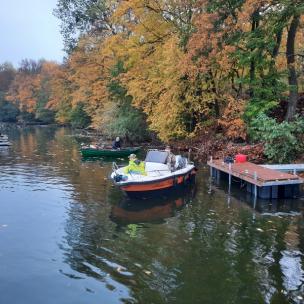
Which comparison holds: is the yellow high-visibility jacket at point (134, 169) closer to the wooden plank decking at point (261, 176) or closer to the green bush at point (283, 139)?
the wooden plank decking at point (261, 176)

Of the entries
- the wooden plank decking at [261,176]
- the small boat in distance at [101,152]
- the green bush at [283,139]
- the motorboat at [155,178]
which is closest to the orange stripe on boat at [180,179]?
the motorboat at [155,178]

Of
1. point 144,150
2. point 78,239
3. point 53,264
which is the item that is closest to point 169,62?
point 144,150

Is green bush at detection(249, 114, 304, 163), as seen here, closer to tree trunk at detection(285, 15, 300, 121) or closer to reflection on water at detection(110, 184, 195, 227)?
tree trunk at detection(285, 15, 300, 121)

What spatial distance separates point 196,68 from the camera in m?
28.4

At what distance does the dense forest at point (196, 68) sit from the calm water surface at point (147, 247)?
794 cm

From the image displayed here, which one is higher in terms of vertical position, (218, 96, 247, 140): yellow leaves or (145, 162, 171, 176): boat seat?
(218, 96, 247, 140): yellow leaves

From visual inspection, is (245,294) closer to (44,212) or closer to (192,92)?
(44,212)

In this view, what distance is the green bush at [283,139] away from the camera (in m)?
21.1

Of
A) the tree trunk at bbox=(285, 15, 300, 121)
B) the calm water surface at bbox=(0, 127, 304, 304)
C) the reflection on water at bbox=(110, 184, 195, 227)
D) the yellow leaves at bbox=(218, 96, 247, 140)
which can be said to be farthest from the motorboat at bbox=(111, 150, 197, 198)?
the tree trunk at bbox=(285, 15, 300, 121)

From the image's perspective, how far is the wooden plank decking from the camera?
56.9ft

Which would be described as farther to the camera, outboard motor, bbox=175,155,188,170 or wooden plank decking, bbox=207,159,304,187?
outboard motor, bbox=175,155,188,170

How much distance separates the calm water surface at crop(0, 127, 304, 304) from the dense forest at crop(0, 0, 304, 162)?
7942 millimetres

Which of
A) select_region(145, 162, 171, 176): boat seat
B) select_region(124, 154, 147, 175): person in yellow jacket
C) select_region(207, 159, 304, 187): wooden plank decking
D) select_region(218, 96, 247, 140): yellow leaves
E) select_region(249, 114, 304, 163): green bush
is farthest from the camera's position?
select_region(218, 96, 247, 140): yellow leaves

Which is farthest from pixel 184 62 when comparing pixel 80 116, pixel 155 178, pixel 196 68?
pixel 80 116
